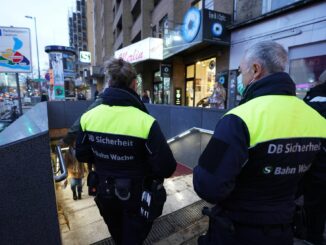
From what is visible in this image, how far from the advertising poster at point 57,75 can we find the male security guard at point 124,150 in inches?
571

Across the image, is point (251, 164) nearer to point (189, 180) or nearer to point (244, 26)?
point (189, 180)

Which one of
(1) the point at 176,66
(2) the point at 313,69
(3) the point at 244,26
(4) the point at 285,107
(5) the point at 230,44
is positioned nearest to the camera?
(4) the point at 285,107

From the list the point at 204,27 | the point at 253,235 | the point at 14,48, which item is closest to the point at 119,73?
the point at 253,235

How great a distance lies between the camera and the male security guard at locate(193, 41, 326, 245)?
1.12m

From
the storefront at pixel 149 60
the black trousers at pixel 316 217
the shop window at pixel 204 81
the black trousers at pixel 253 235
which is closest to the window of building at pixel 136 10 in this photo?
the storefront at pixel 149 60

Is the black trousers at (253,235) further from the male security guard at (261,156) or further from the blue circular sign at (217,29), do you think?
the blue circular sign at (217,29)

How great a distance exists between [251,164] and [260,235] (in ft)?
1.37

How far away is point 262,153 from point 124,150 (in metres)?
1.03

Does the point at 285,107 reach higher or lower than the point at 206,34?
lower

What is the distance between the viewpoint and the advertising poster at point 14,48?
20.0ft

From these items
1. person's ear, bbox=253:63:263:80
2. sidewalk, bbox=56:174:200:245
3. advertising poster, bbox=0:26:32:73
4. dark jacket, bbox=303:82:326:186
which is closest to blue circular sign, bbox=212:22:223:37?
sidewalk, bbox=56:174:200:245

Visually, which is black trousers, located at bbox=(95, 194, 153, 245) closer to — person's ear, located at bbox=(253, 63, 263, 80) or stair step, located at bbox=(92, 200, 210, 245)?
stair step, located at bbox=(92, 200, 210, 245)

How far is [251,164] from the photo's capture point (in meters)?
1.17

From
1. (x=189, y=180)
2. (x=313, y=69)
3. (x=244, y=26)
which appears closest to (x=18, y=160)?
(x=189, y=180)
